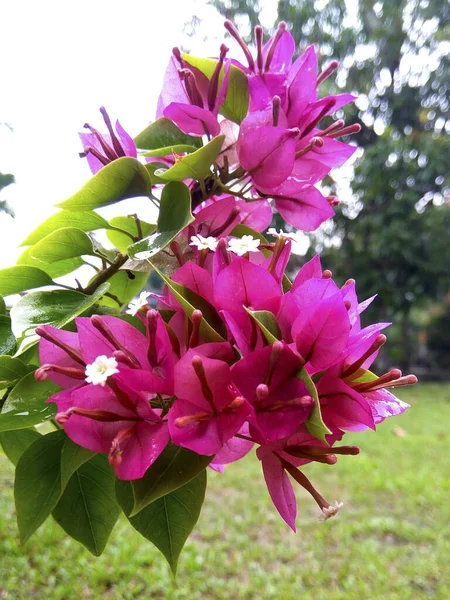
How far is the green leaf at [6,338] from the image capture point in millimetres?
327

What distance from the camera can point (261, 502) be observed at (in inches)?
85.0

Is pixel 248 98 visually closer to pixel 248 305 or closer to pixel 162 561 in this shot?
pixel 248 305

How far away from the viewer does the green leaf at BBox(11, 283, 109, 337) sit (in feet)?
0.95

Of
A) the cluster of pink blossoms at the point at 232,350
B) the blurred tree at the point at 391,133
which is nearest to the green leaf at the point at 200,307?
the cluster of pink blossoms at the point at 232,350

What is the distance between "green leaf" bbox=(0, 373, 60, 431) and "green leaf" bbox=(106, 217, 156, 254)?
0.44ft

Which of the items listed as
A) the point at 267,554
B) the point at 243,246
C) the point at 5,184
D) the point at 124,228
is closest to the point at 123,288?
the point at 124,228

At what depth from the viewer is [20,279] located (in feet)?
1.17

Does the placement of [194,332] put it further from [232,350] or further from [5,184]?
[5,184]

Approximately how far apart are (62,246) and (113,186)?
7 centimetres

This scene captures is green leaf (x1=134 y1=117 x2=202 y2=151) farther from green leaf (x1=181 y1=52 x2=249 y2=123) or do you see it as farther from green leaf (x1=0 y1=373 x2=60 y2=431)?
green leaf (x1=0 y1=373 x2=60 y2=431)

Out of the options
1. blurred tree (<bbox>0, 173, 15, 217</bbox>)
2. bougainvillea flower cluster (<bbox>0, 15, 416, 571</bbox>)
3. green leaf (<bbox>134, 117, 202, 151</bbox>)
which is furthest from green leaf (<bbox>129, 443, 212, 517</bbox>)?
blurred tree (<bbox>0, 173, 15, 217</bbox>)

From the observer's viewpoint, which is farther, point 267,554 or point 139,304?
point 267,554

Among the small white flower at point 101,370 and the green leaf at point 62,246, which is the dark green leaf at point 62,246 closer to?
the green leaf at point 62,246

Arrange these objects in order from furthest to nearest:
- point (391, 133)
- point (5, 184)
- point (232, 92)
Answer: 1. point (391, 133)
2. point (5, 184)
3. point (232, 92)
